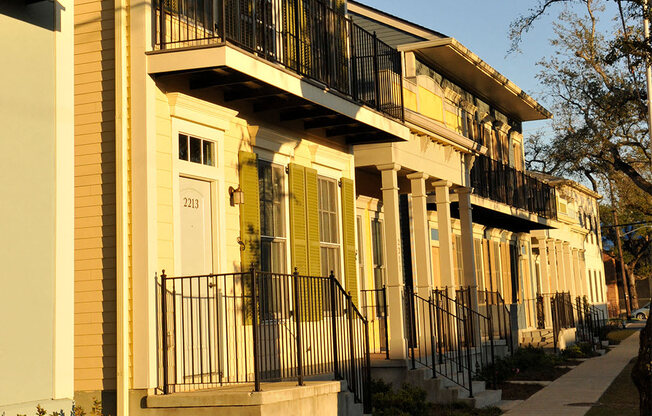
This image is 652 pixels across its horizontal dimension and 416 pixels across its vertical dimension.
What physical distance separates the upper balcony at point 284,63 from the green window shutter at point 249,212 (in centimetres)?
80

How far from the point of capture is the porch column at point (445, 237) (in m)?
16.7

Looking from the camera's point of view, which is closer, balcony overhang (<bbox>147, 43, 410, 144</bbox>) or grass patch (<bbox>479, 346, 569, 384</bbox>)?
balcony overhang (<bbox>147, 43, 410, 144</bbox>)

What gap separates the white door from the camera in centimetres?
994

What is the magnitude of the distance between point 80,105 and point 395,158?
6.37 meters


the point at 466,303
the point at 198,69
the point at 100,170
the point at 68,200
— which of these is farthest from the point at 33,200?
the point at 466,303

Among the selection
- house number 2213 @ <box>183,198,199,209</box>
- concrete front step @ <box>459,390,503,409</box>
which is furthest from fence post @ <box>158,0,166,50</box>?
concrete front step @ <box>459,390,503,409</box>

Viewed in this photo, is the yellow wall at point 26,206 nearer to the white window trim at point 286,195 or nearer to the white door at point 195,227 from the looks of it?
the white door at point 195,227

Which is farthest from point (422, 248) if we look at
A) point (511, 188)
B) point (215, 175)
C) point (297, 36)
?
point (511, 188)

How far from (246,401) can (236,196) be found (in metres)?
2.98

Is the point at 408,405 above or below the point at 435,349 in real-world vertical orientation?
below

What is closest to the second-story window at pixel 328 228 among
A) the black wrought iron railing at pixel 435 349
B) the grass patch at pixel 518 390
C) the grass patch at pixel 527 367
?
the black wrought iron railing at pixel 435 349

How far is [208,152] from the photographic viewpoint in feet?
34.2

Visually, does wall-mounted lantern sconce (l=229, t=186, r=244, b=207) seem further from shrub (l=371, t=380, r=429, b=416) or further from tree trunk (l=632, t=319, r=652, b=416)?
tree trunk (l=632, t=319, r=652, b=416)

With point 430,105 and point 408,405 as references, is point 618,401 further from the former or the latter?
point 430,105
